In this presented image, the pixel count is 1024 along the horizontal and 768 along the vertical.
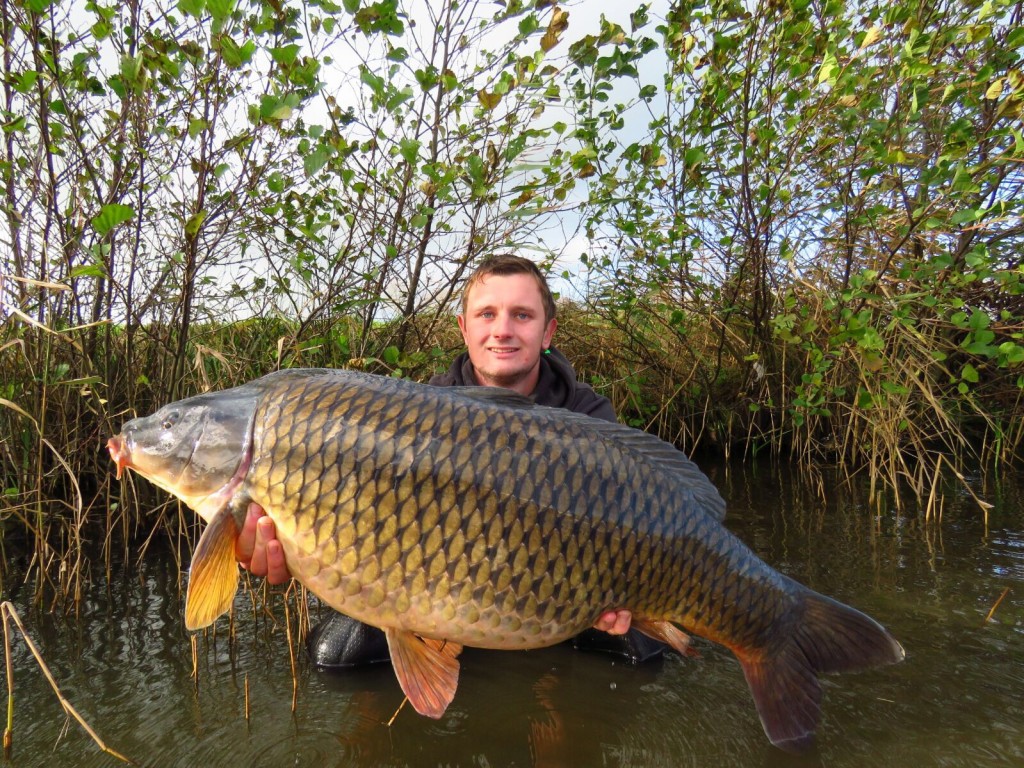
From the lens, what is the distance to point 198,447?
4.39ft

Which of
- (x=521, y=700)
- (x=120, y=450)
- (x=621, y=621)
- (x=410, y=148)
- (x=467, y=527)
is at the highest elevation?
(x=410, y=148)

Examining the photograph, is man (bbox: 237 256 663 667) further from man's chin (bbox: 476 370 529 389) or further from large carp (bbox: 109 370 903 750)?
large carp (bbox: 109 370 903 750)

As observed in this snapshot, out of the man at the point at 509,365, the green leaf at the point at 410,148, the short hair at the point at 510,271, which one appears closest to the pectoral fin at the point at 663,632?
the man at the point at 509,365

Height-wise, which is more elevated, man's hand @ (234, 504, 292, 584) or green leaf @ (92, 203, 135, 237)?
green leaf @ (92, 203, 135, 237)

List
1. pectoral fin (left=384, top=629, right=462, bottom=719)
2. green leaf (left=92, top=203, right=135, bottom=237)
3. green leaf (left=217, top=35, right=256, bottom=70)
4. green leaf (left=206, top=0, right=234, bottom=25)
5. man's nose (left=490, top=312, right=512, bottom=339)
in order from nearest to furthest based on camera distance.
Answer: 1. pectoral fin (left=384, top=629, right=462, bottom=719)
2. green leaf (left=92, top=203, right=135, bottom=237)
3. green leaf (left=206, top=0, right=234, bottom=25)
4. green leaf (left=217, top=35, right=256, bottom=70)
5. man's nose (left=490, top=312, right=512, bottom=339)

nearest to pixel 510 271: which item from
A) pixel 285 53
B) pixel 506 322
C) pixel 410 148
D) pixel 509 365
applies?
pixel 506 322

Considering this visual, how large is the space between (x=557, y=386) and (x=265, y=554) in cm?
135

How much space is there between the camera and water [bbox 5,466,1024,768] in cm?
157

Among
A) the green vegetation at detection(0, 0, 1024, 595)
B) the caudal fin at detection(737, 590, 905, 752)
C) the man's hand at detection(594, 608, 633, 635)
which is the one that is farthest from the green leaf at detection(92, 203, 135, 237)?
the caudal fin at detection(737, 590, 905, 752)

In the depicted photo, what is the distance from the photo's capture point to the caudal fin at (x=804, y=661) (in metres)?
1.43

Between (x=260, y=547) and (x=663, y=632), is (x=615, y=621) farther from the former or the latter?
(x=260, y=547)

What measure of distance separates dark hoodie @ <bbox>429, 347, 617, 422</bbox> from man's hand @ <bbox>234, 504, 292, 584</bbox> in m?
1.07

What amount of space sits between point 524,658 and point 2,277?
83.9 inches

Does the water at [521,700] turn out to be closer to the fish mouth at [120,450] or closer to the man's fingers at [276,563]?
the man's fingers at [276,563]
